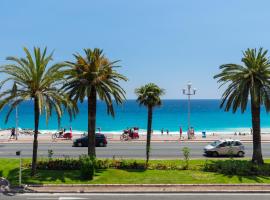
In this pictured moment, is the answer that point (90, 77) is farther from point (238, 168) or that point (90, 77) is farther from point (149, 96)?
point (238, 168)

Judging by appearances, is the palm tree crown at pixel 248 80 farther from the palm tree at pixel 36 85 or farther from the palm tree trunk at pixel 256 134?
the palm tree at pixel 36 85

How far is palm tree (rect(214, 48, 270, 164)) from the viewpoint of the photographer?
98.4 feet

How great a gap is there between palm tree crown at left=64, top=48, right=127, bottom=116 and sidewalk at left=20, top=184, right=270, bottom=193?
711 cm

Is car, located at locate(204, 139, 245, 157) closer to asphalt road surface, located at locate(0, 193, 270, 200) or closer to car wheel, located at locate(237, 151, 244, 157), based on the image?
car wheel, located at locate(237, 151, 244, 157)

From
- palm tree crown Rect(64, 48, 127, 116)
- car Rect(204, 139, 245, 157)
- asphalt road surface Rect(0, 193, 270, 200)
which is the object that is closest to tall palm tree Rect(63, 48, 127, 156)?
palm tree crown Rect(64, 48, 127, 116)

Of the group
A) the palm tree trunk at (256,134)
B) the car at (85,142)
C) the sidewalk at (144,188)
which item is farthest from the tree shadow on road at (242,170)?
the car at (85,142)

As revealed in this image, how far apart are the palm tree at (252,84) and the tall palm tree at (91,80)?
8.40m

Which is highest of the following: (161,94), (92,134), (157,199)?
(161,94)

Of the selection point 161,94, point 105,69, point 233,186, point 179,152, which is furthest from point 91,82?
point 179,152

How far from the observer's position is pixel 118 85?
30.7 m

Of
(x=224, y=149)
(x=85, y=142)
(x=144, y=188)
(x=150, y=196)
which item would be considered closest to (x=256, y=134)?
(x=224, y=149)

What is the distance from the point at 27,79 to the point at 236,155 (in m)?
21.9

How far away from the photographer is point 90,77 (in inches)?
1148

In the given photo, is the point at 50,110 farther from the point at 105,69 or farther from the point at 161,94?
the point at 161,94
